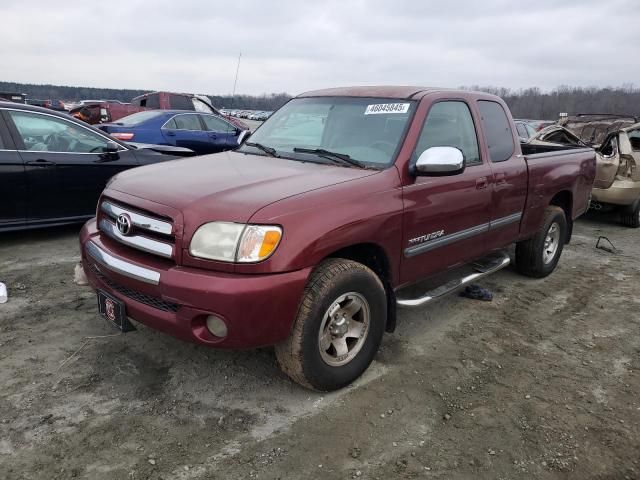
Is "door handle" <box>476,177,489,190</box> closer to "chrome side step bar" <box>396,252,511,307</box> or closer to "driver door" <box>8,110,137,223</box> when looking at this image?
"chrome side step bar" <box>396,252,511,307</box>

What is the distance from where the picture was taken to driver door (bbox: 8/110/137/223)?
5.50 meters

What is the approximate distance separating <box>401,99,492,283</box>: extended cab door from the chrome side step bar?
16 cm

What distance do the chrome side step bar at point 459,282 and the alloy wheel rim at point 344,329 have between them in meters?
0.40

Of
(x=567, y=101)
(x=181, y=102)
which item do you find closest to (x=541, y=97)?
(x=567, y=101)

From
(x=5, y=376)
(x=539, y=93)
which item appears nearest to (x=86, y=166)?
(x=5, y=376)

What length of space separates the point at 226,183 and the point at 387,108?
1.37m

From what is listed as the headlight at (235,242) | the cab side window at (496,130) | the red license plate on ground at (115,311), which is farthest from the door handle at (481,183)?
the red license plate on ground at (115,311)

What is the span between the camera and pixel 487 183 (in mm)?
4059

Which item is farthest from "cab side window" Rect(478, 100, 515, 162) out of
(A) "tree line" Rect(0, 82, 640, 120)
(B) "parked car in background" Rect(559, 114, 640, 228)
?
(A) "tree line" Rect(0, 82, 640, 120)

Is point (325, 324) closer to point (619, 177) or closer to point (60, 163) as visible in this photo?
point (60, 163)

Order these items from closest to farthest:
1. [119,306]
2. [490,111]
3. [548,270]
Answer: [119,306], [490,111], [548,270]

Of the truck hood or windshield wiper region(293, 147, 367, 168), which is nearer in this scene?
the truck hood

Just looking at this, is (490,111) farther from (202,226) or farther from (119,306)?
(119,306)

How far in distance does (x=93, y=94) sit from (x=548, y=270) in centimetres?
5265
